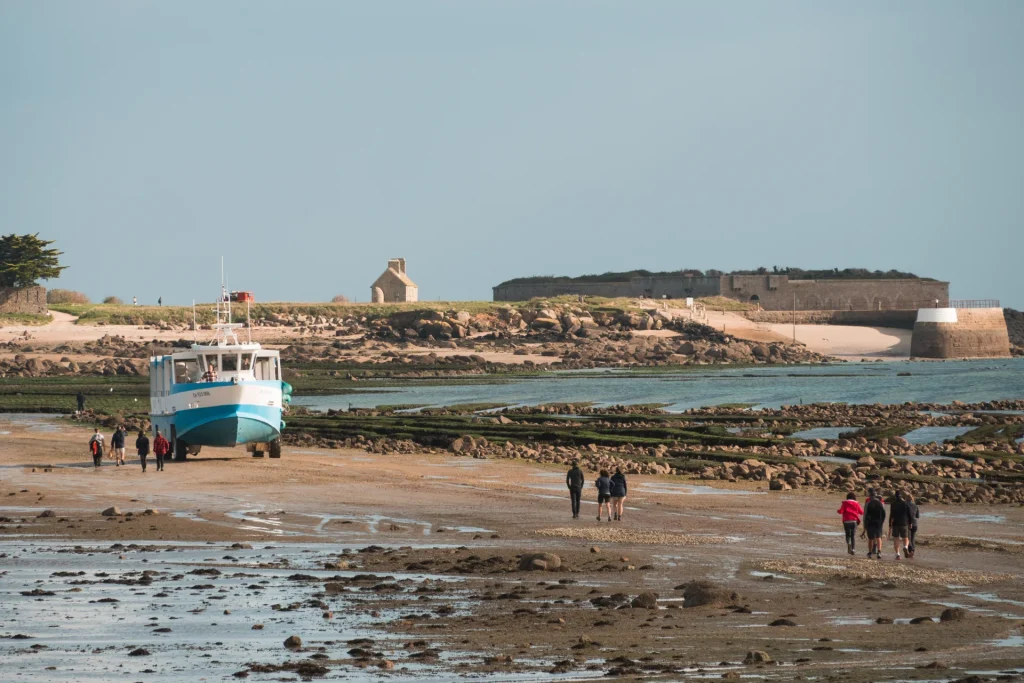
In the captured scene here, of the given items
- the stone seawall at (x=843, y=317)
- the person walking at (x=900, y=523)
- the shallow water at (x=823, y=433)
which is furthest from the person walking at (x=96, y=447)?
the stone seawall at (x=843, y=317)

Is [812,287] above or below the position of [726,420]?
above

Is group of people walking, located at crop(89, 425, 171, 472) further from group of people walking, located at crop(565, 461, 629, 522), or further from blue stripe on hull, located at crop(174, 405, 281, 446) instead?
group of people walking, located at crop(565, 461, 629, 522)

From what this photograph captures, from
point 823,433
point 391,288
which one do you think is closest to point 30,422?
point 823,433

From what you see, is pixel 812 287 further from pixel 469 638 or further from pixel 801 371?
pixel 469 638

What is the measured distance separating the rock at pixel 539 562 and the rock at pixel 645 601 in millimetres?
2966

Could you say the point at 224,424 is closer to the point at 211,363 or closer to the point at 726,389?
the point at 211,363

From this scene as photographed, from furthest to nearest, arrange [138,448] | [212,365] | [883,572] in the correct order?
[212,365]
[138,448]
[883,572]

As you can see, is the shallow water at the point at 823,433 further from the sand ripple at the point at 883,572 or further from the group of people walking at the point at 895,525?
the sand ripple at the point at 883,572

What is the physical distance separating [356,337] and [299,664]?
293ft

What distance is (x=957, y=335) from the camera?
11831 cm

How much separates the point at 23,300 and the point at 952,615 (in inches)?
3603

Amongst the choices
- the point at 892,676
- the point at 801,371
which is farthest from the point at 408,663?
the point at 801,371

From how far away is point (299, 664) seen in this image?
538 inches

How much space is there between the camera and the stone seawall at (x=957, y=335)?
386ft
